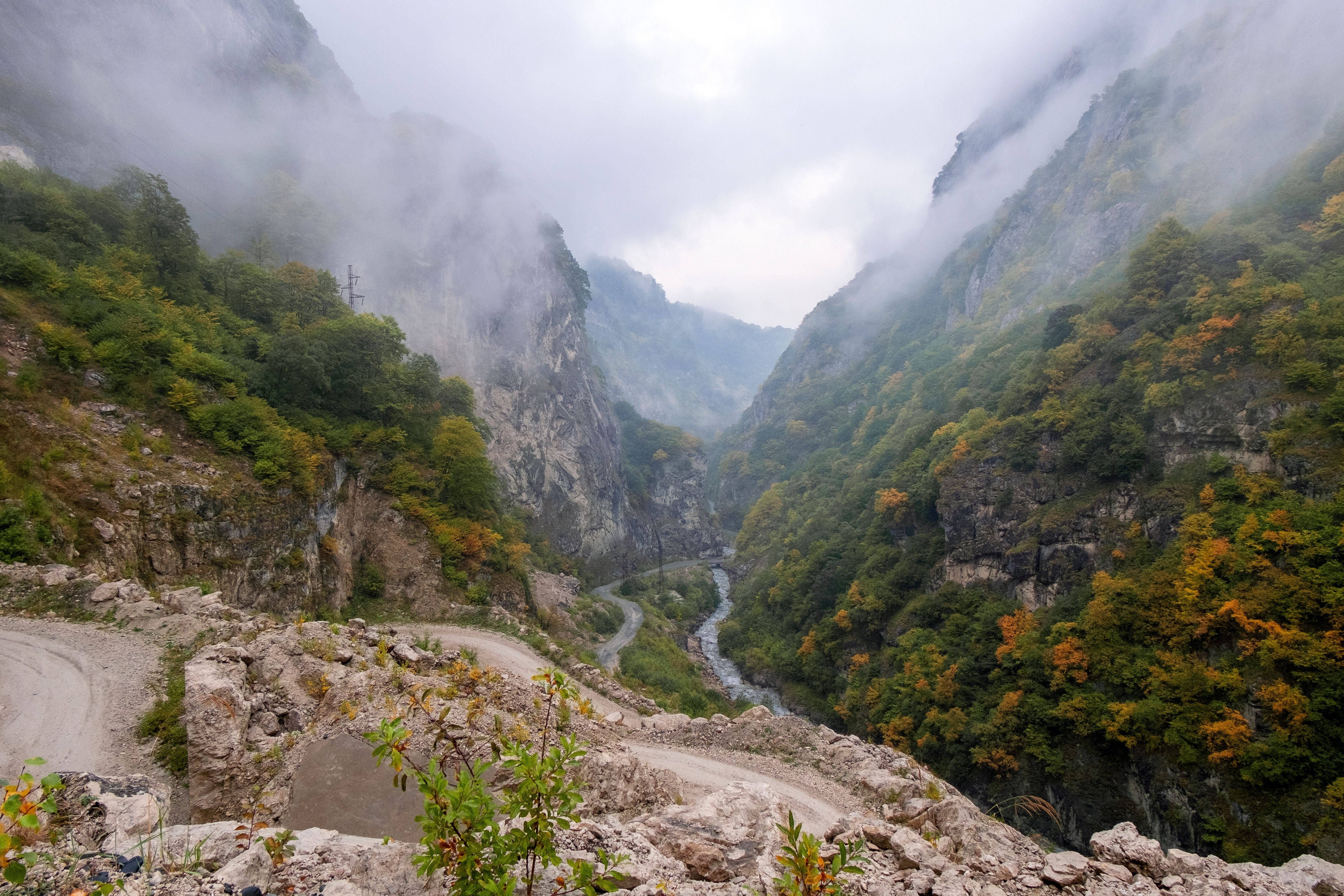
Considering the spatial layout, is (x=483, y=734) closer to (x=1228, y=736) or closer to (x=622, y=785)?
(x=622, y=785)

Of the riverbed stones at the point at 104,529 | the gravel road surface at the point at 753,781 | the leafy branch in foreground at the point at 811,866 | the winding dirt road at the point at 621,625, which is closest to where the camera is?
the leafy branch in foreground at the point at 811,866

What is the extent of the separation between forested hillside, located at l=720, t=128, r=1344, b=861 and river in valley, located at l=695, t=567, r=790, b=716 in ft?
5.31

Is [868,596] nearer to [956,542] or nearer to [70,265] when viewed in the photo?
[956,542]

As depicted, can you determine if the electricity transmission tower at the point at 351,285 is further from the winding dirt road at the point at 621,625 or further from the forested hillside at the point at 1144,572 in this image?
the forested hillside at the point at 1144,572

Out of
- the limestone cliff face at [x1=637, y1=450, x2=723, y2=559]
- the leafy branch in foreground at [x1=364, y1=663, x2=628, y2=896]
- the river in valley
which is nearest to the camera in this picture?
the leafy branch in foreground at [x1=364, y1=663, x2=628, y2=896]

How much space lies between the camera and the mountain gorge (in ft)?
62.6

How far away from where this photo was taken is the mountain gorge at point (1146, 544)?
751 inches

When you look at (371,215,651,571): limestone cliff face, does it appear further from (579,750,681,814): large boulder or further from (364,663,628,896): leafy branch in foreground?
(364,663,628,896): leafy branch in foreground

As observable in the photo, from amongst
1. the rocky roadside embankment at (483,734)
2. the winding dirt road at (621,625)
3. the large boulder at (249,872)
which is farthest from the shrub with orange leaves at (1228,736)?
the large boulder at (249,872)

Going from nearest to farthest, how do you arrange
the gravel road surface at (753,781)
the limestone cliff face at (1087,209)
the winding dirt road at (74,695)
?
the winding dirt road at (74,695), the gravel road surface at (753,781), the limestone cliff face at (1087,209)

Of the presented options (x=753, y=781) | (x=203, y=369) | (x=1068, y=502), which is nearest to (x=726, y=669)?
(x=1068, y=502)

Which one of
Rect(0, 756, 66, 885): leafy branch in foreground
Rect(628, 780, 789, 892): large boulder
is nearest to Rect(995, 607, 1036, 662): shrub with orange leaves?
Rect(628, 780, 789, 892): large boulder

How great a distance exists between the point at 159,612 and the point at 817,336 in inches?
5666

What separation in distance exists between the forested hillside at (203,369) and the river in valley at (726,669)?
799 inches
